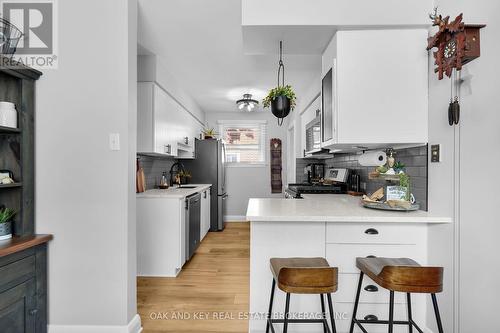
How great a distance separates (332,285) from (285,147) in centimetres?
486

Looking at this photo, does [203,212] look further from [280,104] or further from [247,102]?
[280,104]

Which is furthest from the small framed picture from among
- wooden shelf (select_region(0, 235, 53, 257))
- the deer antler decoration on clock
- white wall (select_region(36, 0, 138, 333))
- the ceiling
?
wooden shelf (select_region(0, 235, 53, 257))

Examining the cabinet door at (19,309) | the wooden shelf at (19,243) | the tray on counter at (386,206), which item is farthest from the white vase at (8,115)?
the tray on counter at (386,206)

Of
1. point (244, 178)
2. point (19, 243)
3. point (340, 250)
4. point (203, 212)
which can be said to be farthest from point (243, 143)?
point (19, 243)

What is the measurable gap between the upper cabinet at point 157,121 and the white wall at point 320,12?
1655mm

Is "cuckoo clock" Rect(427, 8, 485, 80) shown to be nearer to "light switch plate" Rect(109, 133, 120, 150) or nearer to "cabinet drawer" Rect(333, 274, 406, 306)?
"cabinet drawer" Rect(333, 274, 406, 306)

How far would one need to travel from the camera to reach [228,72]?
3.59 metres

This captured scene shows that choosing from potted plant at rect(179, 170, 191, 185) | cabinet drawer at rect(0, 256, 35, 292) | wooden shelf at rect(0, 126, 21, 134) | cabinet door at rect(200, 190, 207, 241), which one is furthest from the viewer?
potted plant at rect(179, 170, 191, 185)

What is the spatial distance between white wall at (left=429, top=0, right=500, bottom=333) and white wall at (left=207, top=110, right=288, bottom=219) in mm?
4361

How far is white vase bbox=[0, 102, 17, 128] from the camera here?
1648 mm

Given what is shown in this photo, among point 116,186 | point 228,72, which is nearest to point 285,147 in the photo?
point 228,72

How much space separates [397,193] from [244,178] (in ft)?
14.1

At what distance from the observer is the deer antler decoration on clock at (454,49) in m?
1.42

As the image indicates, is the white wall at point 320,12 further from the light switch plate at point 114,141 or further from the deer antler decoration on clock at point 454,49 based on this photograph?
the light switch plate at point 114,141
